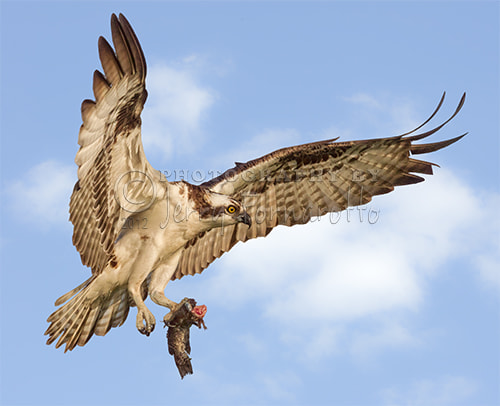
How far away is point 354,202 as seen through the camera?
11.5 m

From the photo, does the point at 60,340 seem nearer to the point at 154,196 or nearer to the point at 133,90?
the point at 154,196

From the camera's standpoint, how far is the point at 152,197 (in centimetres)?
1008

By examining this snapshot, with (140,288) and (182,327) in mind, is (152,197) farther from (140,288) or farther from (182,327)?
(182,327)

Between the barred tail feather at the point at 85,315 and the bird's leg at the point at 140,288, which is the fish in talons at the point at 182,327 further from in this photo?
the barred tail feather at the point at 85,315

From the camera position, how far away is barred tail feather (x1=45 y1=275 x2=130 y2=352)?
10.2m

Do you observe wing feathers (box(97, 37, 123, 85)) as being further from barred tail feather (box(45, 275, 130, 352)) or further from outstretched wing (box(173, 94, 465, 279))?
barred tail feather (box(45, 275, 130, 352))

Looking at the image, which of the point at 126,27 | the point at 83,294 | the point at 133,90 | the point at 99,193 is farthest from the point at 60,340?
the point at 126,27

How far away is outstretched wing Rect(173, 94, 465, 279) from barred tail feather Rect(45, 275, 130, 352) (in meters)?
1.03

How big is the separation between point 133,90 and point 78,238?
87.6 inches

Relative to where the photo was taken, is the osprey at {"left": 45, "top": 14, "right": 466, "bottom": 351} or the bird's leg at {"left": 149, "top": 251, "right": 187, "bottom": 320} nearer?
the osprey at {"left": 45, "top": 14, "right": 466, "bottom": 351}

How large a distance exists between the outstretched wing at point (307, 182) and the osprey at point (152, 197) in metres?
0.02

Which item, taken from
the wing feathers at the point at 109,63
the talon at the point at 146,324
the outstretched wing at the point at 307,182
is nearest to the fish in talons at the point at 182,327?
the talon at the point at 146,324

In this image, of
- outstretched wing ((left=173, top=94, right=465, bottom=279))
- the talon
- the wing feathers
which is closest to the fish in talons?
the talon

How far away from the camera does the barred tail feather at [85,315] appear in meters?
10.2
